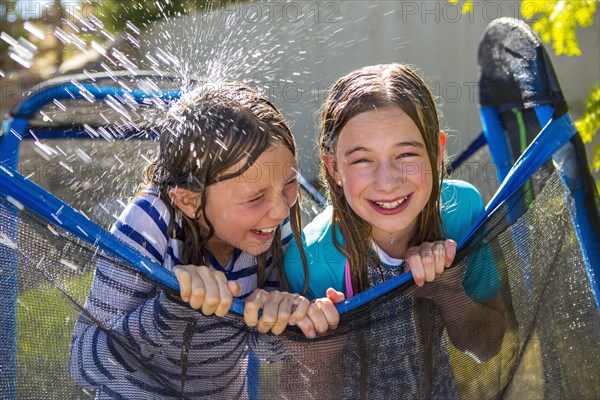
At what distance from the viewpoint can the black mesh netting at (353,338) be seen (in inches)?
70.9

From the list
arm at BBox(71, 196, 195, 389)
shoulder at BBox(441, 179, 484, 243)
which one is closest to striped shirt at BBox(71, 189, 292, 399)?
arm at BBox(71, 196, 195, 389)

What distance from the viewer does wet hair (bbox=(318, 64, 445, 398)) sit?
2248mm

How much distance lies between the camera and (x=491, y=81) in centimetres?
325

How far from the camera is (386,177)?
84.9 inches

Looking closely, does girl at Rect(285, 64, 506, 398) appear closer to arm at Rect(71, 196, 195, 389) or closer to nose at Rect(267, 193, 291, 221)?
nose at Rect(267, 193, 291, 221)

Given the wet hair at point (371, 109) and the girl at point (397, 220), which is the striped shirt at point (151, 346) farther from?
the wet hair at point (371, 109)

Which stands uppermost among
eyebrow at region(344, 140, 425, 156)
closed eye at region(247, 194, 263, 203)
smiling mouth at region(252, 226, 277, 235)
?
eyebrow at region(344, 140, 425, 156)

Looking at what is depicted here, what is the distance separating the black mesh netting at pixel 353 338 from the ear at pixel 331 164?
0.50m

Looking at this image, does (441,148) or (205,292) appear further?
(441,148)

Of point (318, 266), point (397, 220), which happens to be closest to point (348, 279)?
point (318, 266)

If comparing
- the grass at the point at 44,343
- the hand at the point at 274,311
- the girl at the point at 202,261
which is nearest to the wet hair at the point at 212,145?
the girl at the point at 202,261

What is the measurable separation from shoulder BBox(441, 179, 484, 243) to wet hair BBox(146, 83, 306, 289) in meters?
0.47

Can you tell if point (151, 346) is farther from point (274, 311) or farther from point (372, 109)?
point (372, 109)

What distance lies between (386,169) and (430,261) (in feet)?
1.06
